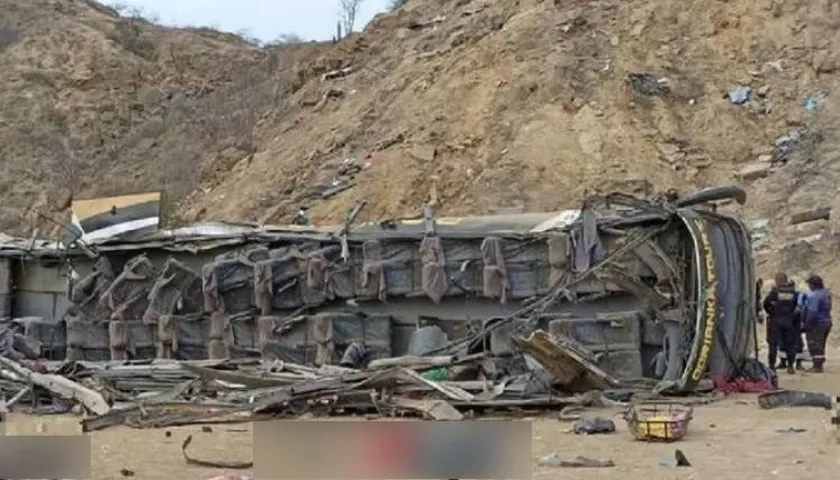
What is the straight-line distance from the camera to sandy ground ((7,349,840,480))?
10.2 m

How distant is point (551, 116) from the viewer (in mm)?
27969

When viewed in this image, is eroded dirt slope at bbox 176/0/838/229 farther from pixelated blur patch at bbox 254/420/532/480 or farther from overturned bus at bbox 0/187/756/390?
pixelated blur patch at bbox 254/420/532/480

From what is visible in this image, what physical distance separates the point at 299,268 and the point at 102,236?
9.16 feet

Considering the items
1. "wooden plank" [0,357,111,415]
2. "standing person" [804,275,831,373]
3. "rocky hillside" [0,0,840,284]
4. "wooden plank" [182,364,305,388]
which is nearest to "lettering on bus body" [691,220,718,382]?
"standing person" [804,275,831,373]

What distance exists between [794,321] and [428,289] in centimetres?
449

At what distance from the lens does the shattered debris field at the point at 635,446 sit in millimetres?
10203

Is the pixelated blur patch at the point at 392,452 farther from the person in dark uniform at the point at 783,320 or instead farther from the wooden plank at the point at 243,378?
the person in dark uniform at the point at 783,320

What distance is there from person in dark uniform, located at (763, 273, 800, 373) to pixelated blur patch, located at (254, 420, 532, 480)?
27.3 feet

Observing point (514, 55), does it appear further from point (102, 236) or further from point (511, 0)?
point (102, 236)

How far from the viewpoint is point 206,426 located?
1298 cm

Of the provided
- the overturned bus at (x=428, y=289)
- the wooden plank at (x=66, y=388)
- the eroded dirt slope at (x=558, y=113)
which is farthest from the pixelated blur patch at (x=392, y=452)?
the eroded dirt slope at (x=558, y=113)

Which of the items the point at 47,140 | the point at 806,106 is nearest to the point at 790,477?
the point at 806,106

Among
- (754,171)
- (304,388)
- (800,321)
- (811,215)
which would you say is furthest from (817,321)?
(754,171)

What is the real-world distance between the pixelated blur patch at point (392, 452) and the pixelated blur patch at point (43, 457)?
1060 mm
